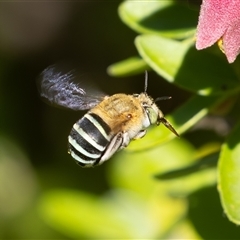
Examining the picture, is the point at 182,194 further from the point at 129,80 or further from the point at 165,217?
the point at 129,80

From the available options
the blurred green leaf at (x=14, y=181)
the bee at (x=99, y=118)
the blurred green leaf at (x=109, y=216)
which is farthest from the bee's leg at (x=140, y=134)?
the blurred green leaf at (x=14, y=181)

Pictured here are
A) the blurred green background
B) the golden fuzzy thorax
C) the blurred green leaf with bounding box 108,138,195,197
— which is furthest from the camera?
the blurred green leaf with bounding box 108,138,195,197

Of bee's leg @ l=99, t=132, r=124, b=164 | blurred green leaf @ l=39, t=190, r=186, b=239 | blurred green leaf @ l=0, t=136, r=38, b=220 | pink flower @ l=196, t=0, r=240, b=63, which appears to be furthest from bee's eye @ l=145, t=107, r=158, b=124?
blurred green leaf @ l=0, t=136, r=38, b=220

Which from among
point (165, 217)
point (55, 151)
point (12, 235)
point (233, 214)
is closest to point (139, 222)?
point (165, 217)

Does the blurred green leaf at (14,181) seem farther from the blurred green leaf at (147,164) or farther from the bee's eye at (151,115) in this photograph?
the bee's eye at (151,115)

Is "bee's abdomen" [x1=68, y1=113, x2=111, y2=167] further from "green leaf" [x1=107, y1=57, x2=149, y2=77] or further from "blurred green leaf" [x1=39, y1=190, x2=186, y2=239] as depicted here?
"blurred green leaf" [x1=39, y1=190, x2=186, y2=239]
